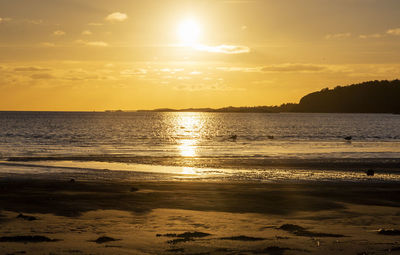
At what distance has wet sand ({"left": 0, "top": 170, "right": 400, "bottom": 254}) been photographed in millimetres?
14000

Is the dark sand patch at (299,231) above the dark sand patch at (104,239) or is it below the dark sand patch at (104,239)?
below

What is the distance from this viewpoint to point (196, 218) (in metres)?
18.0

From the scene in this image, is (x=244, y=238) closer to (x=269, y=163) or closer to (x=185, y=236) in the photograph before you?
A: (x=185, y=236)

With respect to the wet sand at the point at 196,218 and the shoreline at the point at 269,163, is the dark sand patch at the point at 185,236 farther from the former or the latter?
the shoreline at the point at 269,163

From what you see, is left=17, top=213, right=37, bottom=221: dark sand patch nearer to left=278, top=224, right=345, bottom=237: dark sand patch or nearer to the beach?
the beach

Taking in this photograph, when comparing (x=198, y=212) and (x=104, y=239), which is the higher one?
(x=104, y=239)

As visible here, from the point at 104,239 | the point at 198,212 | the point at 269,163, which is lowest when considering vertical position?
the point at 269,163

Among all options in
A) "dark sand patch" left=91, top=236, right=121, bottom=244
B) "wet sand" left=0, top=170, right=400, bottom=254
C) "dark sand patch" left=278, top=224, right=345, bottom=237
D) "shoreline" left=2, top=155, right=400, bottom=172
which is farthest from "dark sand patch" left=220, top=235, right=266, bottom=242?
"shoreline" left=2, top=155, right=400, bottom=172

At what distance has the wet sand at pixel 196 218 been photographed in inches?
551

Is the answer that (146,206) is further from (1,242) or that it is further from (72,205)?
(1,242)

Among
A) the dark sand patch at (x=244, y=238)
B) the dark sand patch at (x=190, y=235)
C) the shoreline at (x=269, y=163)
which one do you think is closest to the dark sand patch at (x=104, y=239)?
the dark sand patch at (x=190, y=235)

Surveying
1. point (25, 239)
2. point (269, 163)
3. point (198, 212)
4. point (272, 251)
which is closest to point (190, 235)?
point (272, 251)

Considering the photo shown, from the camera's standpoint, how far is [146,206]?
2048 cm

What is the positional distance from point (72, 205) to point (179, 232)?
6.32m
